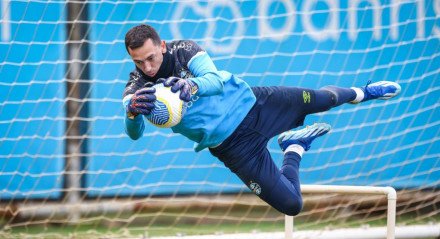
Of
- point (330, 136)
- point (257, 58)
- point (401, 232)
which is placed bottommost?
point (401, 232)

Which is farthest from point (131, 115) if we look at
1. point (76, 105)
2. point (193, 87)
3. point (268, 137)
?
point (76, 105)

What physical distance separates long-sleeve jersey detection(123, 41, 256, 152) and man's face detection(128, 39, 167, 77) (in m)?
0.05

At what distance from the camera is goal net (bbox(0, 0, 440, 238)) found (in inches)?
243

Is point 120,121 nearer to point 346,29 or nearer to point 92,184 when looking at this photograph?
point 92,184

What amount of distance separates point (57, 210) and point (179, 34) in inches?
60.4

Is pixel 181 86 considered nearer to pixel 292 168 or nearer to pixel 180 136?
pixel 292 168

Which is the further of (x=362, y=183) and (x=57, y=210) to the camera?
(x=362, y=183)

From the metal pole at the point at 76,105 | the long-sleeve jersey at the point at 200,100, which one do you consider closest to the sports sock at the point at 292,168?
the long-sleeve jersey at the point at 200,100

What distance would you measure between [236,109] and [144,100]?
707 mm

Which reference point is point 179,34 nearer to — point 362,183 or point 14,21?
point 14,21

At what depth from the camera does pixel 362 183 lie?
6676 millimetres

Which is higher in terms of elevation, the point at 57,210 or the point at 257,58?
the point at 257,58

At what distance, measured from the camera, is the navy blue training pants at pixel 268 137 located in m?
4.43

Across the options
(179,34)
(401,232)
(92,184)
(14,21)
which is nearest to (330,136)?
(401,232)
